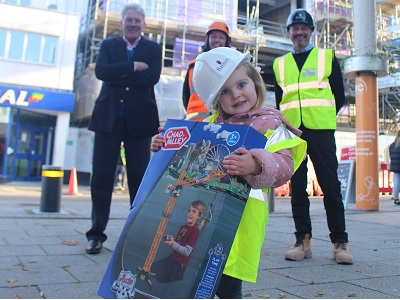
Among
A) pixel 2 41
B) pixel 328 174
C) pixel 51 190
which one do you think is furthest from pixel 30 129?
pixel 328 174

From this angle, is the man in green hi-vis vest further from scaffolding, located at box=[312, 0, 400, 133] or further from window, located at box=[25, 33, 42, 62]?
scaffolding, located at box=[312, 0, 400, 133]

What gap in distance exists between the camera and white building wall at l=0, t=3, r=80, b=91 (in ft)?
60.8

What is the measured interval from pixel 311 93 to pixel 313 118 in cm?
22

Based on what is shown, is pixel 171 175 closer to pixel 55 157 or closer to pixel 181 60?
pixel 55 157

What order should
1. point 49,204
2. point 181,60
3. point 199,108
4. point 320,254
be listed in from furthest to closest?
point 181,60
point 49,204
point 320,254
point 199,108

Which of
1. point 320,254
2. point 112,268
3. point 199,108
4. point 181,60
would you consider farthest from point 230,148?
point 181,60

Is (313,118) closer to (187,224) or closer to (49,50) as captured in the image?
(187,224)

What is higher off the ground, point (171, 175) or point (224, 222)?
point (171, 175)

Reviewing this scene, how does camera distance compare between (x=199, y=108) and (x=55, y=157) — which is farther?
(x=55, y=157)

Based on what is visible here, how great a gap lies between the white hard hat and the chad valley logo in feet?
0.76

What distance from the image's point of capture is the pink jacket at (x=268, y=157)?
1523mm

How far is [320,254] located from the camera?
147 inches

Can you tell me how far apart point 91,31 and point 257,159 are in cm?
2246

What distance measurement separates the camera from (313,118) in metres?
3.44
